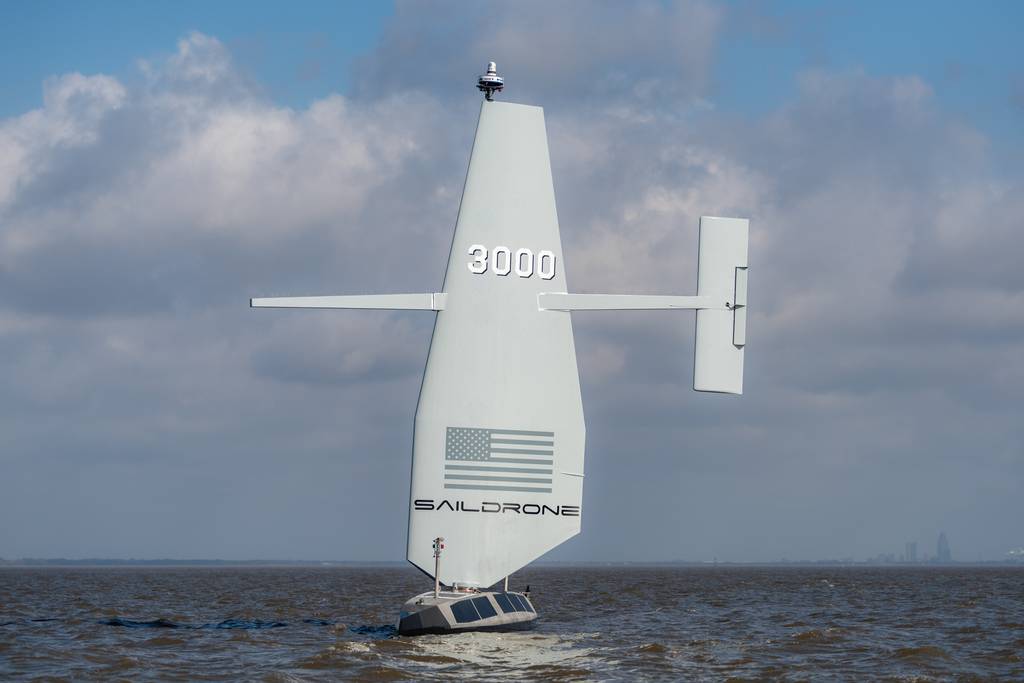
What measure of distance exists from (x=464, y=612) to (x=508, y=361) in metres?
7.61

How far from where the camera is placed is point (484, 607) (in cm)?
3416

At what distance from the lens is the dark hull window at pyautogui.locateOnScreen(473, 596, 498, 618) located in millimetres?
33906

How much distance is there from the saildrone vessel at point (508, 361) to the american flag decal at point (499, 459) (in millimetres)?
30

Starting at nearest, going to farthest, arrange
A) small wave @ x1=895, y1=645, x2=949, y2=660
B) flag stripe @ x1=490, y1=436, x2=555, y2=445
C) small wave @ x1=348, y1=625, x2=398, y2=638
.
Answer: small wave @ x1=895, y1=645, x2=949, y2=660 → flag stripe @ x1=490, y1=436, x2=555, y2=445 → small wave @ x1=348, y1=625, x2=398, y2=638

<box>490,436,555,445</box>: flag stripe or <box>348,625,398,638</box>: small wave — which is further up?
<box>490,436,555,445</box>: flag stripe

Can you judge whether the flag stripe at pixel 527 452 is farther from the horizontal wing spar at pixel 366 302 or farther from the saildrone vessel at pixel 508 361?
the horizontal wing spar at pixel 366 302

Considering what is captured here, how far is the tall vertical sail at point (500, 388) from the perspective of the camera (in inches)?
1421

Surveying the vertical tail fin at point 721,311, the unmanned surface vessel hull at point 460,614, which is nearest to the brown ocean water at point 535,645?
the unmanned surface vessel hull at point 460,614

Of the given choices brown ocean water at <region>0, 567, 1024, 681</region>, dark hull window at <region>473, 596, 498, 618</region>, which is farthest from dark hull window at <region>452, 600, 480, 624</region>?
brown ocean water at <region>0, 567, 1024, 681</region>

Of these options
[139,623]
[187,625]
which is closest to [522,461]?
[187,625]

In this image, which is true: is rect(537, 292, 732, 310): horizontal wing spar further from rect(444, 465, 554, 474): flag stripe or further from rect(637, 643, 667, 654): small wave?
rect(637, 643, 667, 654): small wave

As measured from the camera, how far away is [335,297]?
35.8 metres

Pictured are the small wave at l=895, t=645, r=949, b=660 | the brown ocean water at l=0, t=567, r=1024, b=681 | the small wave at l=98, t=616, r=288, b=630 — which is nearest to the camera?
the brown ocean water at l=0, t=567, r=1024, b=681

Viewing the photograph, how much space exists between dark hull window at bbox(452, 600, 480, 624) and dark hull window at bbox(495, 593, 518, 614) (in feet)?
4.76
